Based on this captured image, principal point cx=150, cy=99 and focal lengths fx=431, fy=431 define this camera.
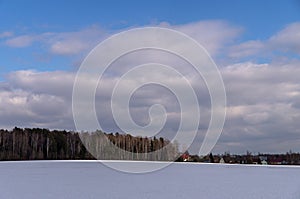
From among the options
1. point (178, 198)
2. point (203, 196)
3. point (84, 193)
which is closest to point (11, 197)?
point (84, 193)

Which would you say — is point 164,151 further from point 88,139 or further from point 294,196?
point 294,196

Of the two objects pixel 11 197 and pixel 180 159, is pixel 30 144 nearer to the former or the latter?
pixel 180 159

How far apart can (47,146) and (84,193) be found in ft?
143

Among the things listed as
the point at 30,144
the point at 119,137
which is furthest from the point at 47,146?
the point at 119,137

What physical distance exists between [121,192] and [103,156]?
1605 inches

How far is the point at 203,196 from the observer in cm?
867

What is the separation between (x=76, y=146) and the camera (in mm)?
53562

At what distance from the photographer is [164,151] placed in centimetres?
5319

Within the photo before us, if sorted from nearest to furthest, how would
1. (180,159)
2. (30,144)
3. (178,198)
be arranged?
(178,198) → (180,159) → (30,144)

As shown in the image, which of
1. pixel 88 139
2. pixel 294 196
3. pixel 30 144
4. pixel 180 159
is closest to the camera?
pixel 294 196

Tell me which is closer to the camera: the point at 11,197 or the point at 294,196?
the point at 11,197

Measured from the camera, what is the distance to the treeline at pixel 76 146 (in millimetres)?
49531

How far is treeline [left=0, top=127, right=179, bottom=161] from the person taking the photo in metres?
49.5

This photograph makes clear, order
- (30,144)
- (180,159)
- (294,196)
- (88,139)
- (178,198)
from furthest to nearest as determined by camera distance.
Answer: (88,139), (30,144), (180,159), (294,196), (178,198)
